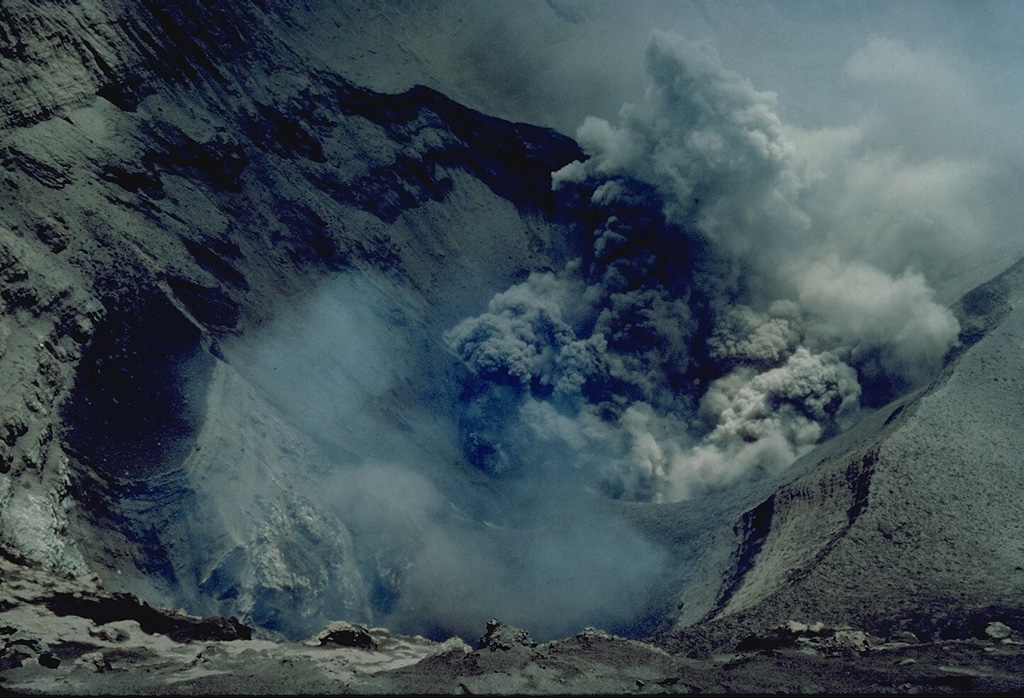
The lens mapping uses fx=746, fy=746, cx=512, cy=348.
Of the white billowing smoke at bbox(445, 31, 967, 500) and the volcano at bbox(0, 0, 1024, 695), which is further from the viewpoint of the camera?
the white billowing smoke at bbox(445, 31, 967, 500)

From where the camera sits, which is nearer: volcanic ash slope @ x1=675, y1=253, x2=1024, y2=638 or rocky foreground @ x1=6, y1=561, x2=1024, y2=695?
rocky foreground @ x1=6, y1=561, x2=1024, y2=695

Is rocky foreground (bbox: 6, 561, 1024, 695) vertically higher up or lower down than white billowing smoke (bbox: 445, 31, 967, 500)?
lower down

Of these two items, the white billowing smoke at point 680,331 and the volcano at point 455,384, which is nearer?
the volcano at point 455,384

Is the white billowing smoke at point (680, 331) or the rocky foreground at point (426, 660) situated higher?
the white billowing smoke at point (680, 331)

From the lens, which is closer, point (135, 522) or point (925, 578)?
point (925, 578)

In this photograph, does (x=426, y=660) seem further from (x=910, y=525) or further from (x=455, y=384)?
(x=455, y=384)

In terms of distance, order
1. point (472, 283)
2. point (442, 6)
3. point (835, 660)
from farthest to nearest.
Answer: point (442, 6) < point (472, 283) < point (835, 660)

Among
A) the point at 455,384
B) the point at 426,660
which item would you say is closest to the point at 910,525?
the point at 426,660

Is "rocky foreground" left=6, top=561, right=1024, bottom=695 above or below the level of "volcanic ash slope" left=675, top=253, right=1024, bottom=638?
below

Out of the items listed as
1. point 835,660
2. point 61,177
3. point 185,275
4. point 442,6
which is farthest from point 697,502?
point 442,6

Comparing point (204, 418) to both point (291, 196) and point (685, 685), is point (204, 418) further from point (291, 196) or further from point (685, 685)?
point (685, 685)

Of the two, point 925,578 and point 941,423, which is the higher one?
point 941,423
